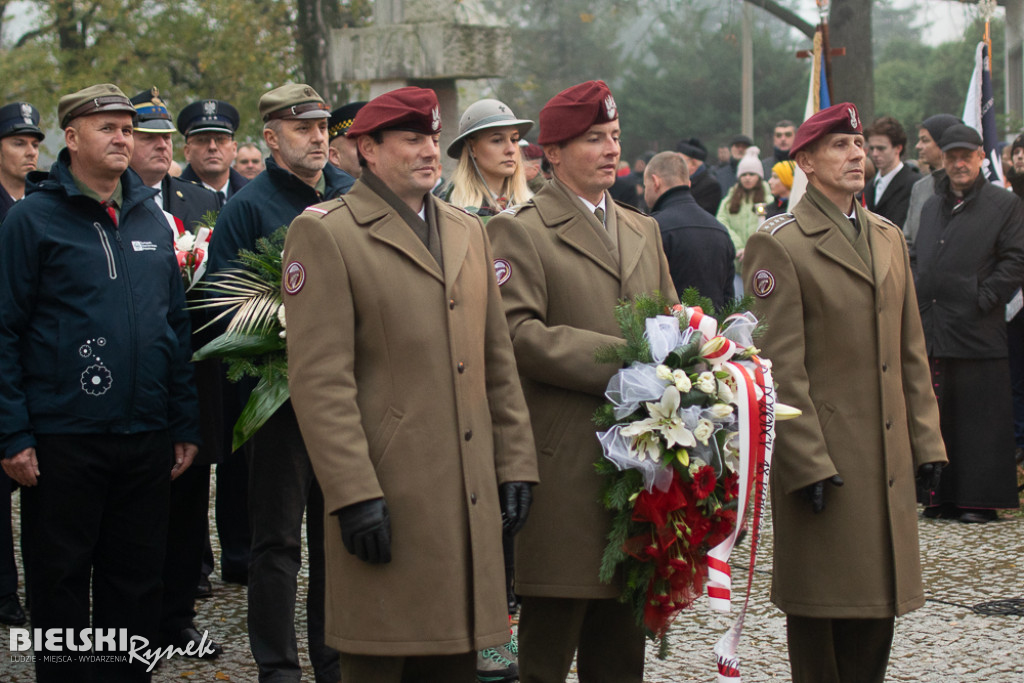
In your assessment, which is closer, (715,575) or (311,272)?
(311,272)

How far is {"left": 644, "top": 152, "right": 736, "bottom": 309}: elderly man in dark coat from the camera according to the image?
7.75m

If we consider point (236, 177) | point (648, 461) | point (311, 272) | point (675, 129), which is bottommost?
point (648, 461)

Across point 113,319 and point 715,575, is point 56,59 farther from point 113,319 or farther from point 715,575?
point 715,575

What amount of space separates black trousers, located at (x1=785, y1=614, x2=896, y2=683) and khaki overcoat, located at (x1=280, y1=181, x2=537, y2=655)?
1.26 metres

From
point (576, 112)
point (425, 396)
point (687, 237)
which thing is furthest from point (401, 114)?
point (687, 237)

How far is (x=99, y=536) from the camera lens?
15.9ft

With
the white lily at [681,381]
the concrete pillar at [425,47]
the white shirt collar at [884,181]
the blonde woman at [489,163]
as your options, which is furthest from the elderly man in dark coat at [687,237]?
the concrete pillar at [425,47]

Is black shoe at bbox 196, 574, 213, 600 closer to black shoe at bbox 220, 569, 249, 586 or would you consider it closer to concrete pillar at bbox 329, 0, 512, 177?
black shoe at bbox 220, 569, 249, 586

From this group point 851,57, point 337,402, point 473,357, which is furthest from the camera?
point 851,57

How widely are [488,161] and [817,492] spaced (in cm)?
240

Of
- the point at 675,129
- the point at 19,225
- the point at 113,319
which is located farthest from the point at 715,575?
the point at 675,129

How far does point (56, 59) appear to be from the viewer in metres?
24.2

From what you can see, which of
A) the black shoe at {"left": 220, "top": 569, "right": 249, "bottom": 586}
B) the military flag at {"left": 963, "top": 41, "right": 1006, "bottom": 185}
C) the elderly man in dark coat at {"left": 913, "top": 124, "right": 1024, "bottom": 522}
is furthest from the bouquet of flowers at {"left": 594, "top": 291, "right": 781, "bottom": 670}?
the military flag at {"left": 963, "top": 41, "right": 1006, "bottom": 185}

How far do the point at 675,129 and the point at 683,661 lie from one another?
41.8 meters
